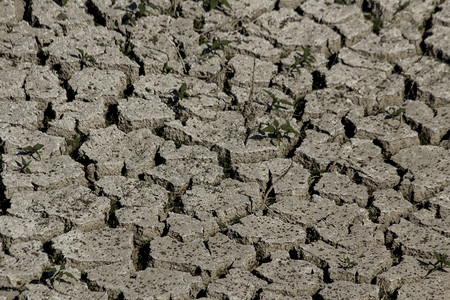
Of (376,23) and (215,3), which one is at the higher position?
(376,23)

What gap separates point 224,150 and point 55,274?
4.38 ft

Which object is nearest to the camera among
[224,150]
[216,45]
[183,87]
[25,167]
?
[25,167]

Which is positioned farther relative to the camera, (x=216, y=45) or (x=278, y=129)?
(x=216, y=45)

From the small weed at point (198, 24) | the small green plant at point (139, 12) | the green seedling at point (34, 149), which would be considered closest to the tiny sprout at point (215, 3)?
the small weed at point (198, 24)

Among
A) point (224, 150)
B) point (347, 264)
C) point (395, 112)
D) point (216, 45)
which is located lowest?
point (347, 264)

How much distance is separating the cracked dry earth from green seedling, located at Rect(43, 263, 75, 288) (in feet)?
0.05

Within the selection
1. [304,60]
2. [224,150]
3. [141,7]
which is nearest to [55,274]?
[224,150]

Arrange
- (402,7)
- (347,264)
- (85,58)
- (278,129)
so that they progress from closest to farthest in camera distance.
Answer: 1. (347,264)
2. (278,129)
3. (85,58)
4. (402,7)

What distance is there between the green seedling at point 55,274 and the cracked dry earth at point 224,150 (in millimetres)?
14

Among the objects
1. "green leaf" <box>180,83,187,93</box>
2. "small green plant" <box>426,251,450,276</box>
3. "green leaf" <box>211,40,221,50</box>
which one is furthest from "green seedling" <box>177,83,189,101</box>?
"small green plant" <box>426,251,450,276</box>

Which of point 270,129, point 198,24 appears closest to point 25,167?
point 270,129

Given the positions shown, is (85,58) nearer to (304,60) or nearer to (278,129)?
(278,129)

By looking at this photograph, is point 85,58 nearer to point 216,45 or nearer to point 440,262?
point 216,45

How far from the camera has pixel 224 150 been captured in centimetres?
481
